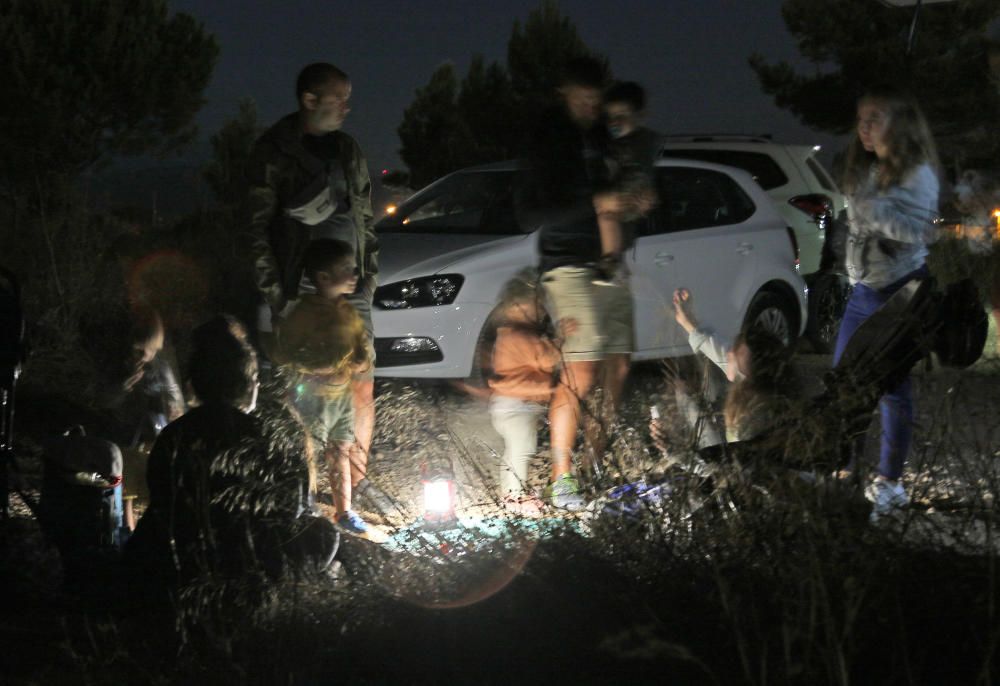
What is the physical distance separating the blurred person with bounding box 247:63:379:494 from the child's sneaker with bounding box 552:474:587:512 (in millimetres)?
1250

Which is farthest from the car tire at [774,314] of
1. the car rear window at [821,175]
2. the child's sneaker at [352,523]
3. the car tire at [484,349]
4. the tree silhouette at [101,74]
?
the tree silhouette at [101,74]

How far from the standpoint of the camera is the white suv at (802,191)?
425 inches

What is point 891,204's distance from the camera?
5.37 metres

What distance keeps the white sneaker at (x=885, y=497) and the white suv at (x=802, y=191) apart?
19.2ft

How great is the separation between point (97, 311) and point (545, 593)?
6.58 meters

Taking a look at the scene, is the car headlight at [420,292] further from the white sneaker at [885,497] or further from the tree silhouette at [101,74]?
the tree silhouette at [101,74]

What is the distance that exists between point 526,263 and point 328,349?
9.88ft

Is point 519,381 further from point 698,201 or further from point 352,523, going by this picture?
point 698,201

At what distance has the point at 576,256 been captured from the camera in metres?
5.37

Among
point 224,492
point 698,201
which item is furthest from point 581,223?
point 698,201

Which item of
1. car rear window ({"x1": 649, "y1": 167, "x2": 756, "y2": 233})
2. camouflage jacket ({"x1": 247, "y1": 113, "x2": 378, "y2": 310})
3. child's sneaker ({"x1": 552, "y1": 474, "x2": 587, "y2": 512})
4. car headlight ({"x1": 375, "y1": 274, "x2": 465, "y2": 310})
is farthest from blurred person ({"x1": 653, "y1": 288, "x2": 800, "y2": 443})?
car rear window ({"x1": 649, "y1": 167, "x2": 756, "y2": 233})

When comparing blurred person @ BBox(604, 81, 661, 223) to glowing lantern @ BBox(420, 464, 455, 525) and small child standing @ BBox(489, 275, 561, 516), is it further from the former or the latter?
glowing lantern @ BBox(420, 464, 455, 525)

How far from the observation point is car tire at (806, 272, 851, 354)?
10.5 metres

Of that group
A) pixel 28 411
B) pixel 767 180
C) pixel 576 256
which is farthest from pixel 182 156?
pixel 576 256
